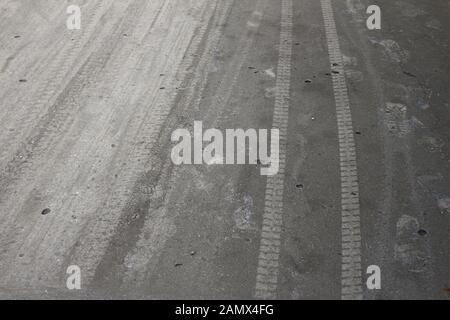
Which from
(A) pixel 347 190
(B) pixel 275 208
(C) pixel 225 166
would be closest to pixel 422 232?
(A) pixel 347 190

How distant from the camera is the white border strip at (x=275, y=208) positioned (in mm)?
3990

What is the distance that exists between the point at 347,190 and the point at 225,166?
3.92ft

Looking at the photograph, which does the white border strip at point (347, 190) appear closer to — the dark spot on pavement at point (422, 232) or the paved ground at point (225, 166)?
the paved ground at point (225, 166)

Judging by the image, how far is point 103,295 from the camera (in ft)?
12.8

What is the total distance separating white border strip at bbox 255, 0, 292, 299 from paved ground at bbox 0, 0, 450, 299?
0.06ft

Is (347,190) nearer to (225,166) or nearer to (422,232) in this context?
(422,232)

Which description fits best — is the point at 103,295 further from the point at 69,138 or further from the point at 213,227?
the point at 69,138

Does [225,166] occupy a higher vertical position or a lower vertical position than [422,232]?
higher

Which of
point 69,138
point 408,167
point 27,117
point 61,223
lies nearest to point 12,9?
point 27,117

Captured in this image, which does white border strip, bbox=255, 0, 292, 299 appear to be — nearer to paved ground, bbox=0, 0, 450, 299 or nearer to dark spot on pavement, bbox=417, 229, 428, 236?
paved ground, bbox=0, 0, 450, 299

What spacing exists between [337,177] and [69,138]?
278cm

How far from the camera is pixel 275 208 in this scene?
14.8ft

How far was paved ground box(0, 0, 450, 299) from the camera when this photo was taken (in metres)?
4.07

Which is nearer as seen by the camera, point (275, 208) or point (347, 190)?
point (275, 208)
